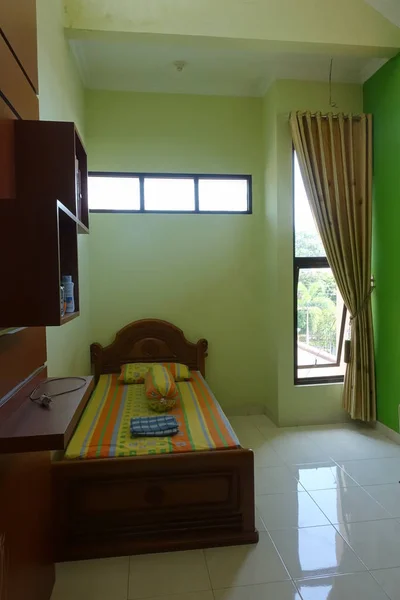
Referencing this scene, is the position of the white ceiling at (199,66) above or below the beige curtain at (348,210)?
above

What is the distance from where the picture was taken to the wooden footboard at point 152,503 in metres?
2.01

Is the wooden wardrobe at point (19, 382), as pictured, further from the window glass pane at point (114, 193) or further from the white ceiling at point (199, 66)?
the window glass pane at point (114, 193)

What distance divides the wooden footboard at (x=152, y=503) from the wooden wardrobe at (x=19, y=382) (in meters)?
0.27

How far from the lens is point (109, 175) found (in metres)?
3.80

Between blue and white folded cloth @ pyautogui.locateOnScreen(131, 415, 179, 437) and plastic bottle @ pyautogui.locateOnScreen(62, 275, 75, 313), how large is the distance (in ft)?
3.34

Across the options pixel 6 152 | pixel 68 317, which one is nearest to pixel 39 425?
pixel 68 317

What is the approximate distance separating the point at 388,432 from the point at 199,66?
3.55m

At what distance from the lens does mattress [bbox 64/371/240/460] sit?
2170 millimetres

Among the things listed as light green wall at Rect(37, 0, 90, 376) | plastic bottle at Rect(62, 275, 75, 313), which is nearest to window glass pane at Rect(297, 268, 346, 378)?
light green wall at Rect(37, 0, 90, 376)

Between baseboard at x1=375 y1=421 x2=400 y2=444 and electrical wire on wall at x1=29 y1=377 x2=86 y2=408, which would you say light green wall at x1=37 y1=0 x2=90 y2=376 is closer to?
electrical wire on wall at x1=29 y1=377 x2=86 y2=408

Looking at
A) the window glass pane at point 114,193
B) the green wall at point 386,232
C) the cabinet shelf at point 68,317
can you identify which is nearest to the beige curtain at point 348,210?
the green wall at point 386,232

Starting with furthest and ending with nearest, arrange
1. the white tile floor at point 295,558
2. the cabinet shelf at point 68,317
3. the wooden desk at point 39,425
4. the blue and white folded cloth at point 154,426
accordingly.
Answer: the blue and white folded cloth at point 154,426, the white tile floor at point 295,558, the cabinet shelf at point 68,317, the wooden desk at point 39,425

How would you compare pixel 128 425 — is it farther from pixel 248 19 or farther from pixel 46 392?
pixel 248 19

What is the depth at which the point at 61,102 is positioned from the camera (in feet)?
8.75
